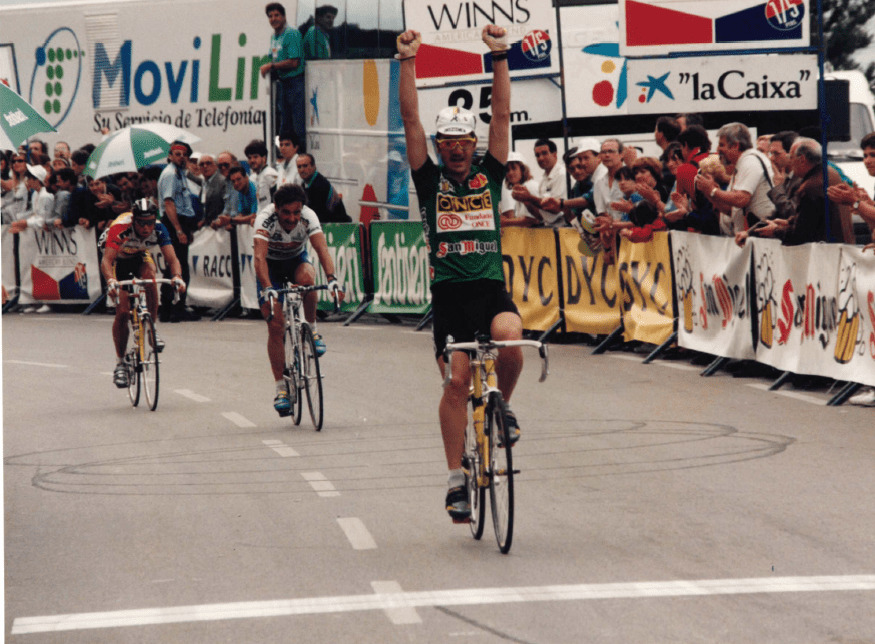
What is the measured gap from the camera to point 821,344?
12602 mm

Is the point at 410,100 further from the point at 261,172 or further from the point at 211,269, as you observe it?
the point at 211,269

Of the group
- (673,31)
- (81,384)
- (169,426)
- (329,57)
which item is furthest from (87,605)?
(329,57)

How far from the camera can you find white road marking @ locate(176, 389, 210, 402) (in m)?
14.2

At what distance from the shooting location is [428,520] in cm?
833

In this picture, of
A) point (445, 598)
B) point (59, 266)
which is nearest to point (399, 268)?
point (59, 266)

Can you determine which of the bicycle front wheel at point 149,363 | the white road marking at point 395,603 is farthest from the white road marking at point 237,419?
the white road marking at point 395,603

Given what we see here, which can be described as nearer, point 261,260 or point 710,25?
point 261,260

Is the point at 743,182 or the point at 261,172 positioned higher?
the point at 261,172

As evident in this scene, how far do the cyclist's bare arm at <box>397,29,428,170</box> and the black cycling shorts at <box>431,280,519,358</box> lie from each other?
0.64m

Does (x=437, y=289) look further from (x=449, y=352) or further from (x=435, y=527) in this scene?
(x=435, y=527)

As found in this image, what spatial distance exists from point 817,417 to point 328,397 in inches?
175

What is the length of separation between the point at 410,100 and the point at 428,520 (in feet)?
7.26

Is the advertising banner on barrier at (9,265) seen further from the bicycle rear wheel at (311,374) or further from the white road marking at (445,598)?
the white road marking at (445,598)

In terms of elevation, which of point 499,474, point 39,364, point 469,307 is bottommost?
point 39,364
